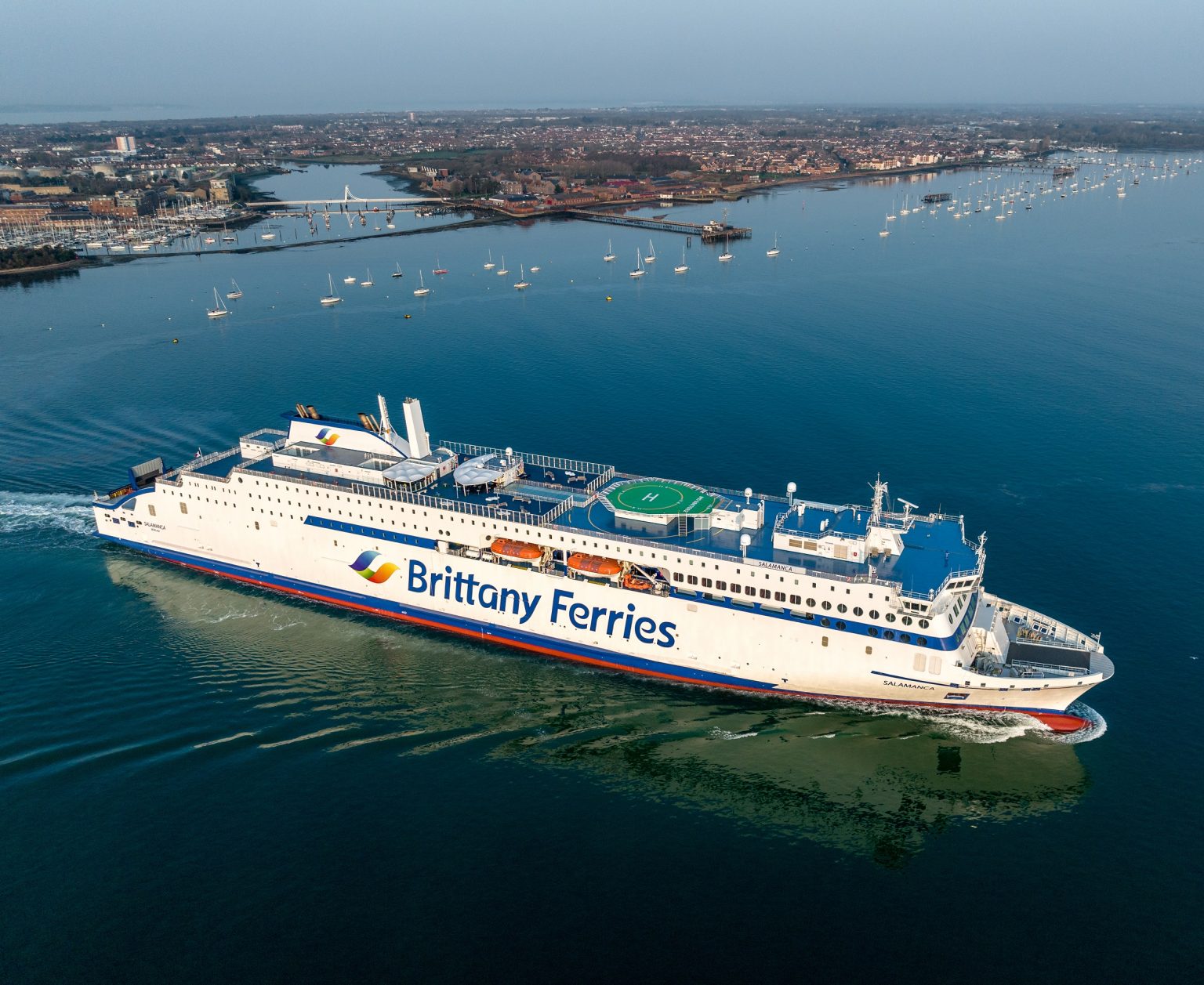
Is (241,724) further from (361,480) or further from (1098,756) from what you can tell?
(1098,756)

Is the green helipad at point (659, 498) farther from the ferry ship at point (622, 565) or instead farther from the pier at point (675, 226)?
the pier at point (675, 226)

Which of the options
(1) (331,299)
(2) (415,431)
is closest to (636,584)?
(2) (415,431)

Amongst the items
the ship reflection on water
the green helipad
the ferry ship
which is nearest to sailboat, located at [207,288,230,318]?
the ferry ship

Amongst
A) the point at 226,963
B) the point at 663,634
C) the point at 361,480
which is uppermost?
the point at 361,480

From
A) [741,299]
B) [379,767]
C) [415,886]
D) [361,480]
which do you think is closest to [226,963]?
[415,886]

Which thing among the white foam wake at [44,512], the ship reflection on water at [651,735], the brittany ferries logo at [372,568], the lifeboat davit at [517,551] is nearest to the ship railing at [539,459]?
the lifeboat davit at [517,551]

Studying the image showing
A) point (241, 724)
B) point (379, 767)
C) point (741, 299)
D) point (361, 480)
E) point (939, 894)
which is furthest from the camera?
point (741, 299)
